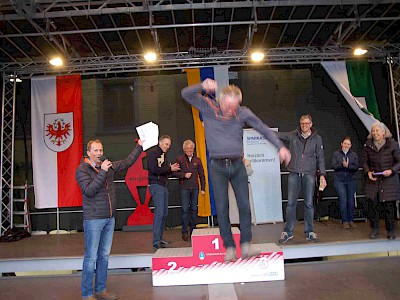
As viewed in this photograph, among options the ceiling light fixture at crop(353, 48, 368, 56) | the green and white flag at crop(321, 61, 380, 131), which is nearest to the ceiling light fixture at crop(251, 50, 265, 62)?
the green and white flag at crop(321, 61, 380, 131)

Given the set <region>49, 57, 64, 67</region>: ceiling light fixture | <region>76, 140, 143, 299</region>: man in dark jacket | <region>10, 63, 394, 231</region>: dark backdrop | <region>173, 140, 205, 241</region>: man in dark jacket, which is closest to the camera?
<region>76, 140, 143, 299</region>: man in dark jacket

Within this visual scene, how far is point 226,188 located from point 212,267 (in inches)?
60.5

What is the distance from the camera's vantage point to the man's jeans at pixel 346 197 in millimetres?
6277

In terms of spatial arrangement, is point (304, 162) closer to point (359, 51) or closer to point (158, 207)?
point (158, 207)

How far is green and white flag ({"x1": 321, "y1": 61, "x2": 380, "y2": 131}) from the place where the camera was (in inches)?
288

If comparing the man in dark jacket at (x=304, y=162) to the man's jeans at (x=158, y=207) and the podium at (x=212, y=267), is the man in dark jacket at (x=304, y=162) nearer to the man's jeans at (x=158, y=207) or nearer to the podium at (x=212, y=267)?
the podium at (x=212, y=267)

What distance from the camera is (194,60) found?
7.45m

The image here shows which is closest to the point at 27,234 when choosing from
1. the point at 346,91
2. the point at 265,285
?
the point at 265,285

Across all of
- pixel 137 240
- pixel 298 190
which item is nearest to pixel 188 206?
pixel 137 240

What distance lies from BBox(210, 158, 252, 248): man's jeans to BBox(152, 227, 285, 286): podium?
112 cm

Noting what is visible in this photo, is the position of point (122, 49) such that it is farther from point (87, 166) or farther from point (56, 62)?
point (87, 166)

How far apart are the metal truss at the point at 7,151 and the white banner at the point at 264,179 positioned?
15.1ft

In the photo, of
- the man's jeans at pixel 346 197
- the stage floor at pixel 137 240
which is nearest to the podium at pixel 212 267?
the stage floor at pixel 137 240

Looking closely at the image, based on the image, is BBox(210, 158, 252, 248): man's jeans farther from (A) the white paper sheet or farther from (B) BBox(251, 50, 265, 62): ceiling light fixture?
(B) BBox(251, 50, 265, 62): ceiling light fixture
